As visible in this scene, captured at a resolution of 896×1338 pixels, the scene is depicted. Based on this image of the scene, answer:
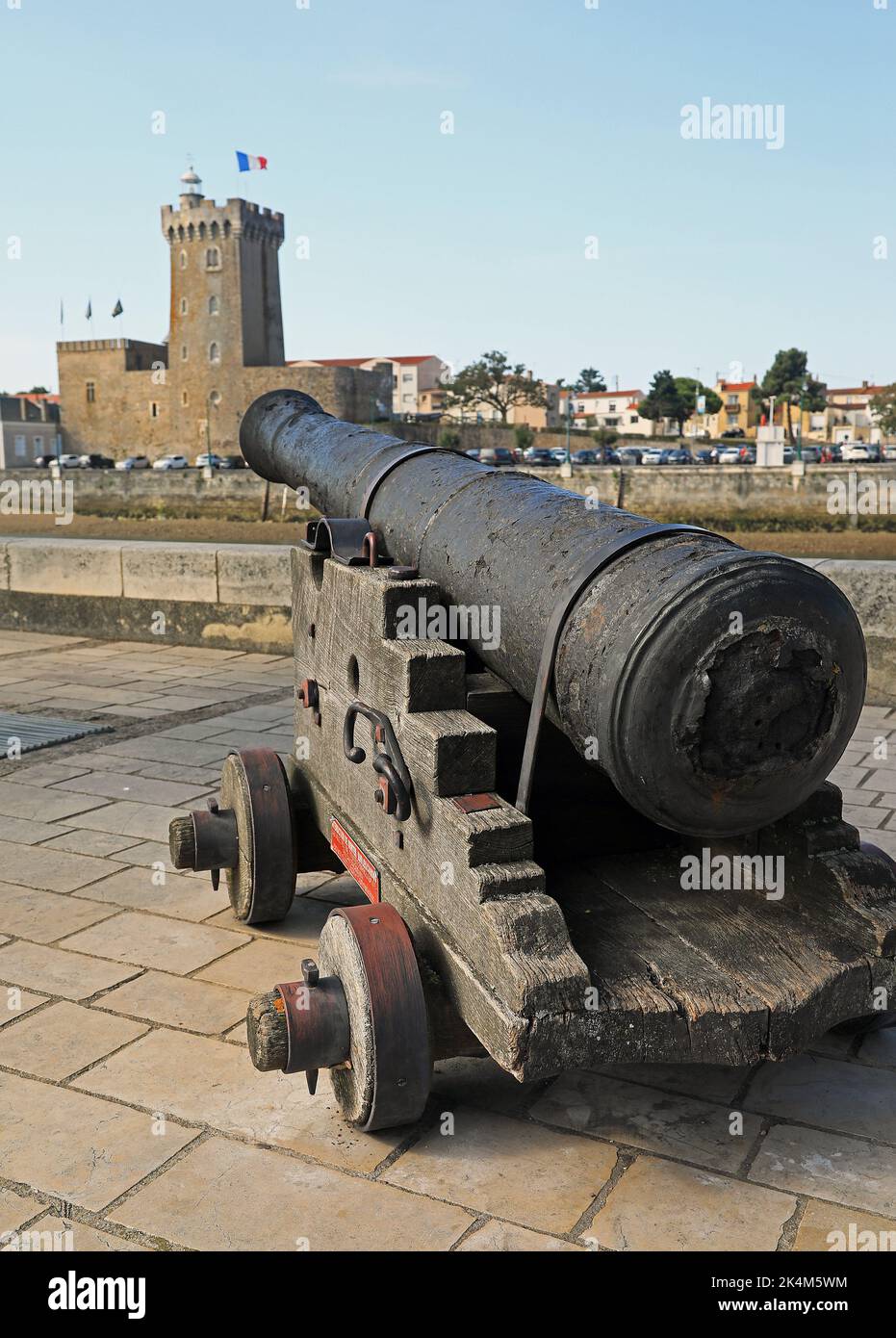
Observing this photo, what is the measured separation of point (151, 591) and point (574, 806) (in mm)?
6640

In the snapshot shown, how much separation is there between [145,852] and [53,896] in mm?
485

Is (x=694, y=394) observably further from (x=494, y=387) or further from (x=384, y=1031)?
(x=384, y=1031)

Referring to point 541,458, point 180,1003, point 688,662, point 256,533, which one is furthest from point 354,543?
point 541,458

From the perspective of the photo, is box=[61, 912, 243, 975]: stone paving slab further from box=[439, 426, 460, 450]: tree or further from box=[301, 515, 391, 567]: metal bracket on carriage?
box=[439, 426, 460, 450]: tree

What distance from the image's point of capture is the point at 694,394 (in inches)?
3644

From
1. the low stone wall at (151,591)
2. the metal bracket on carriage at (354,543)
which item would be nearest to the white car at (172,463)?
the low stone wall at (151,591)

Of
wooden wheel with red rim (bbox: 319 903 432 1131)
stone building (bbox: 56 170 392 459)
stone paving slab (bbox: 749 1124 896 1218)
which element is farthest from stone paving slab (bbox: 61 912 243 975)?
stone building (bbox: 56 170 392 459)

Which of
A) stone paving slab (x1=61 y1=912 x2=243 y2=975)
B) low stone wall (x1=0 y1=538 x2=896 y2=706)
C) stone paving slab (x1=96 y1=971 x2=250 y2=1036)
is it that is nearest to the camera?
stone paving slab (x1=96 y1=971 x2=250 y2=1036)

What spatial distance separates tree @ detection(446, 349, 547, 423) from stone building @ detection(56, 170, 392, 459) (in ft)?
40.5

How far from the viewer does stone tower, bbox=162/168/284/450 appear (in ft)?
204

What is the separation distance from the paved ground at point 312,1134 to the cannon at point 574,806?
18cm

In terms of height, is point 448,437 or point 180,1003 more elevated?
point 448,437
